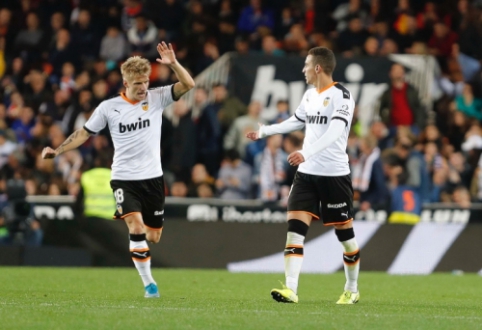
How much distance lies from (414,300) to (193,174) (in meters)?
7.84

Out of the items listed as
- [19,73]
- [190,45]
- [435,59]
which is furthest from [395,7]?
[19,73]

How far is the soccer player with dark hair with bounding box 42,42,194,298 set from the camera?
1008 centimetres

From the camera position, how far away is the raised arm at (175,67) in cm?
977

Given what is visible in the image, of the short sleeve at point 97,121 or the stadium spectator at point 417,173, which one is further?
the stadium spectator at point 417,173

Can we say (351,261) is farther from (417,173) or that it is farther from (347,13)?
(347,13)

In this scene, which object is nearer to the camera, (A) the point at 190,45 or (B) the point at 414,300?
(B) the point at 414,300

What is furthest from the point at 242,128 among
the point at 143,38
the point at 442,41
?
the point at 442,41

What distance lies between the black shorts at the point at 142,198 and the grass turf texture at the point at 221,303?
0.80 metres

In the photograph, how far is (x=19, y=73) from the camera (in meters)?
21.1

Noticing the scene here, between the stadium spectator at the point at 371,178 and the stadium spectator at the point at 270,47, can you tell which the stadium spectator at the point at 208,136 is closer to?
the stadium spectator at the point at 270,47

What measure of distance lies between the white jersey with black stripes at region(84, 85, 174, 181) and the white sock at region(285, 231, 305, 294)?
1597 mm

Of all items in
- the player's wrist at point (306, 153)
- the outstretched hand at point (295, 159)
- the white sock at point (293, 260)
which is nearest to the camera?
the outstretched hand at point (295, 159)

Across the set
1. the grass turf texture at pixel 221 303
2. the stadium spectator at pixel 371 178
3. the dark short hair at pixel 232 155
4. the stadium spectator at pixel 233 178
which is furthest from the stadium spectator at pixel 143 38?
the grass turf texture at pixel 221 303

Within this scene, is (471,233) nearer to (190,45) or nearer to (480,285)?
(480,285)
